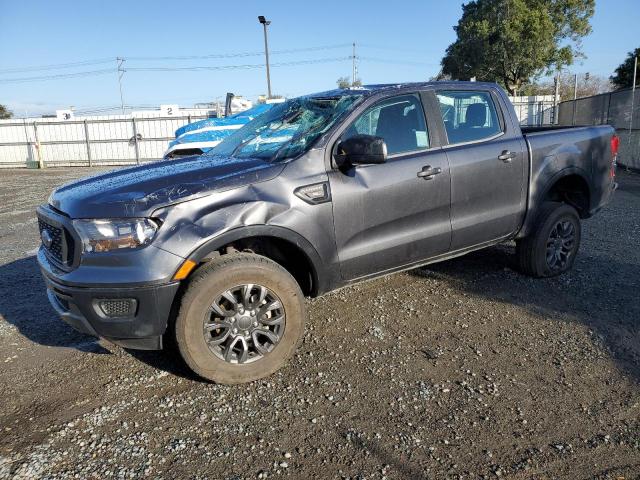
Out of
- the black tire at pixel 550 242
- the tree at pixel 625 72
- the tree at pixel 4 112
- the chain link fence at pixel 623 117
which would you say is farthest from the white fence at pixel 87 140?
the tree at pixel 4 112

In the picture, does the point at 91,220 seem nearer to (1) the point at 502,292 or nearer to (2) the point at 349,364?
(2) the point at 349,364

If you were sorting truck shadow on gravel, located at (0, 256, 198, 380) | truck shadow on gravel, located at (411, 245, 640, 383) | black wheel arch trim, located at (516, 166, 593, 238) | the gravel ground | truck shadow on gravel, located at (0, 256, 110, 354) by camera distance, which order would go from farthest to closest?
1. black wheel arch trim, located at (516, 166, 593, 238)
2. truck shadow on gravel, located at (0, 256, 110, 354)
3. truck shadow on gravel, located at (411, 245, 640, 383)
4. truck shadow on gravel, located at (0, 256, 198, 380)
5. the gravel ground

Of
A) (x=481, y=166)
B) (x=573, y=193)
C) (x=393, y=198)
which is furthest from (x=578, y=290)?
(x=393, y=198)

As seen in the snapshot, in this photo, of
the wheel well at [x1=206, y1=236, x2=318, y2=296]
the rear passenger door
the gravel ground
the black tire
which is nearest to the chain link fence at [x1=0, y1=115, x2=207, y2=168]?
the gravel ground

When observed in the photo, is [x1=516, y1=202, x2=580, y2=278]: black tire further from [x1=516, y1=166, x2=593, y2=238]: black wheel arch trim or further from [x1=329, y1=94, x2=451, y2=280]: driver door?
[x1=329, y1=94, x2=451, y2=280]: driver door

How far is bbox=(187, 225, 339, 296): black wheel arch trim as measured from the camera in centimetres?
303

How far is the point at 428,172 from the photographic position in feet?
12.8

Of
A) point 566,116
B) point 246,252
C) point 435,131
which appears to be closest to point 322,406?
point 246,252

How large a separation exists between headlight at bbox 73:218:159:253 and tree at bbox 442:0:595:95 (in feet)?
118

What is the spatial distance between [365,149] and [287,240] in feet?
2.60

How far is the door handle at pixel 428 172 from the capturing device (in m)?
3.87

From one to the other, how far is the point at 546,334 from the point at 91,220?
3287 mm

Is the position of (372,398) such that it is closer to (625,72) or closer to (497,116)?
(497,116)

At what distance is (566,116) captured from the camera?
20922mm
